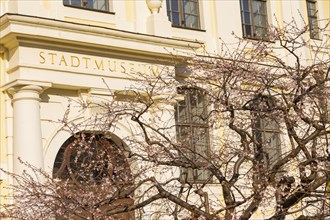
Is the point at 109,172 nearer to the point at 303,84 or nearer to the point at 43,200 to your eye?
the point at 43,200

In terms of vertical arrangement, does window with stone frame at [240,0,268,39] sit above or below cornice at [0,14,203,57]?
above

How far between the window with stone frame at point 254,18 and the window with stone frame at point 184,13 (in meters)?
1.74

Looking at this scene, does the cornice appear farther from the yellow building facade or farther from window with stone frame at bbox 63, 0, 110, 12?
window with stone frame at bbox 63, 0, 110, 12

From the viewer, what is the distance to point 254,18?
24141mm

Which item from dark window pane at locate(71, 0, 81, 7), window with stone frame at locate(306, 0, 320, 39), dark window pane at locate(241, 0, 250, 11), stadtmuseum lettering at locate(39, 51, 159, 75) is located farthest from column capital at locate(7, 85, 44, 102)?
window with stone frame at locate(306, 0, 320, 39)

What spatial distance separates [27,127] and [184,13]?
6837 millimetres

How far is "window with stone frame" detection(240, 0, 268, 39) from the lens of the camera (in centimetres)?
2367

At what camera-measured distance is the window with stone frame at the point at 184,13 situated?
71.9ft

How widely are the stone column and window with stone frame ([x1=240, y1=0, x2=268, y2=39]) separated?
8.10 m

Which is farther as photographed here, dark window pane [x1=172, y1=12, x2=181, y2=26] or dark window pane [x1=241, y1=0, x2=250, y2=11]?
dark window pane [x1=241, y1=0, x2=250, y2=11]

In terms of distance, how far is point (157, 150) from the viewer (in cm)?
1265

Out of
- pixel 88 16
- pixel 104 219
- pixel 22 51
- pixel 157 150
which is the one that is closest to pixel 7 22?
pixel 22 51

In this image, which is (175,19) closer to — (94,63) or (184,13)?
(184,13)

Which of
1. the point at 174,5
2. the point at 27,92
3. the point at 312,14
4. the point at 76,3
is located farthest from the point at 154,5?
the point at 312,14
